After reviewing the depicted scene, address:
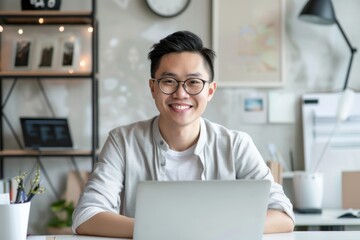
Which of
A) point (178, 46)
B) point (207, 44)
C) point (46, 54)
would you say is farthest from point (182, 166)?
point (46, 54)

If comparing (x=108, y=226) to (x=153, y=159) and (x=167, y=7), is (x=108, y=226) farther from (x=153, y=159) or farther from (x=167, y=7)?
(x=167, y=7)

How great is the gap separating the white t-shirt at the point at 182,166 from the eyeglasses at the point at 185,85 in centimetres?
21

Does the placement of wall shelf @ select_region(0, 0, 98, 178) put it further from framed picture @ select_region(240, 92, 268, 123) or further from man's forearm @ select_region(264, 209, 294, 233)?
man's forearm @ select_region(264, 209, 294, 233)

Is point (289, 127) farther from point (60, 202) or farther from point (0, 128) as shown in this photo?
point (0, 128)


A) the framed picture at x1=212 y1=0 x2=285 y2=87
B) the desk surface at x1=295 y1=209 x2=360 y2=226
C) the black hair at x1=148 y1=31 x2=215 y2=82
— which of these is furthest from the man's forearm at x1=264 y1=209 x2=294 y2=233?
the framed picture at x1=212 y1=0 x2=285 y2=87

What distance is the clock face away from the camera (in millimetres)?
4816

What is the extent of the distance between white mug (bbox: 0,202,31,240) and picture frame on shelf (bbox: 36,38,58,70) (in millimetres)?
2887

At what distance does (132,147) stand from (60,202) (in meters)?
2.31

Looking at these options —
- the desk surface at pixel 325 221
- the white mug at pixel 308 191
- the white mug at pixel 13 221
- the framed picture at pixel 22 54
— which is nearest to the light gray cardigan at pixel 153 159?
the white mug at pixel 13 221

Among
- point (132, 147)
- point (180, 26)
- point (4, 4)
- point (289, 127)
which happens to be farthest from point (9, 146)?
point (132, 147)

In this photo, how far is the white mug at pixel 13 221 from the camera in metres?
1.96

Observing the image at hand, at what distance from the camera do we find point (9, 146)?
4902 mm

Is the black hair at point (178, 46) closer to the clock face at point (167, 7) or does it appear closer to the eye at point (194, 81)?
the eye at point (194, 81)

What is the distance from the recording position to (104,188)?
2.41 m
